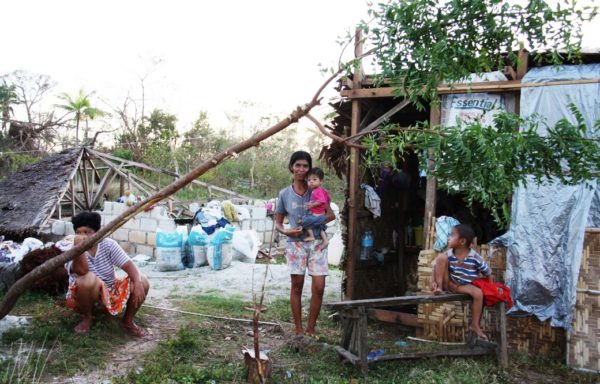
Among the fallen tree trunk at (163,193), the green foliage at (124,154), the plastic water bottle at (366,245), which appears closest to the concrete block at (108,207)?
the plastic water bottle at (366,245)

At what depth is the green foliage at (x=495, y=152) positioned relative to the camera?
2953 millimetres

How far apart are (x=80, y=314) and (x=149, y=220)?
595cm

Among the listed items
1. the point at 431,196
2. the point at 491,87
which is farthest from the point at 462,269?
the point at 491,87

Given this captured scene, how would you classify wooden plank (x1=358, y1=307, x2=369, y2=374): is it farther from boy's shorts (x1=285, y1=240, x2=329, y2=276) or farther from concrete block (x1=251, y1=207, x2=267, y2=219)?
concrete block (x1=251, y1=207, x2=267, y2=219)

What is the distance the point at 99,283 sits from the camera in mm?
4402

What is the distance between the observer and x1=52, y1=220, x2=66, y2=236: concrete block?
10.9m

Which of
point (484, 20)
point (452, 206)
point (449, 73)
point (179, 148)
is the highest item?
point (179, 148)

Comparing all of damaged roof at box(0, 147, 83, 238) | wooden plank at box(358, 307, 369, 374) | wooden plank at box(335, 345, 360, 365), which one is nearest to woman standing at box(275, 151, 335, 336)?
wooden plank at box(335, 345, 360, 365)

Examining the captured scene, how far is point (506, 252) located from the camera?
4977 mm

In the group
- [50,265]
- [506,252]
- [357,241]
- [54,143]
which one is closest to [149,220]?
[357,241]

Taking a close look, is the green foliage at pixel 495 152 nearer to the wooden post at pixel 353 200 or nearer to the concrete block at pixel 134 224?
the wooden post at pixel 353 200

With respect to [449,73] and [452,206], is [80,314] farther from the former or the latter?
[452,206]

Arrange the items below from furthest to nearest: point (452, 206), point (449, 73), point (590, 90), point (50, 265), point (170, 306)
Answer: point (452, 206) → point (170, 306) → point (590, 90) → point (50, 265) → point (449, 73)

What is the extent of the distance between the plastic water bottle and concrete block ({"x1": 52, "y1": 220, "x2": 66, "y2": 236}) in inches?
290
